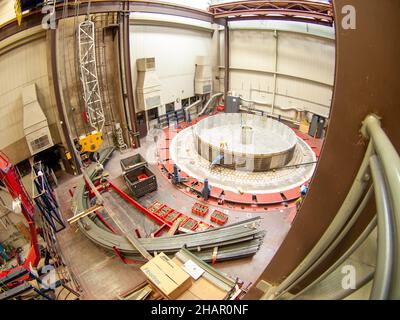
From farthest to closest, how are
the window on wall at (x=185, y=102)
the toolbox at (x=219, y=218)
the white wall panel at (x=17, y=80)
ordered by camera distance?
the window on wall at (x=185, y=102) < the white wall panel at (x=17, y=80) < the toolbox at (x=219, y=218)

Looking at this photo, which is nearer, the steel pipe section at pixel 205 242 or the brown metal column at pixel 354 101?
the brown metal column at pixel 354 101

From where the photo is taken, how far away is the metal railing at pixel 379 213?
94cm

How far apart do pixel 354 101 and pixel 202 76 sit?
16165mm

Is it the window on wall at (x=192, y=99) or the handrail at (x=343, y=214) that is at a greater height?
the window on wall at (x=192, y=99)

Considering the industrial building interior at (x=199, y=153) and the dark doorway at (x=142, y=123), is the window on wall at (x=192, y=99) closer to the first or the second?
the industrial building interior at (x=199, y=153)

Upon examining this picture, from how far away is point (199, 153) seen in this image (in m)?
12.3

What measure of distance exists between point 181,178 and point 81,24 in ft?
25.8

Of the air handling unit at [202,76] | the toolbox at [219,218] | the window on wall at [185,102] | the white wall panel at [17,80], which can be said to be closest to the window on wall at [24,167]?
the white wall panel at [17,80]

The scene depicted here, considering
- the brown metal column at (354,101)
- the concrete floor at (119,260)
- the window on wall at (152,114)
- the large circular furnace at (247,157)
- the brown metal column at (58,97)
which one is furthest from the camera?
the window on wall at (152,114)

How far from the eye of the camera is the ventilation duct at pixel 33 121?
905cm

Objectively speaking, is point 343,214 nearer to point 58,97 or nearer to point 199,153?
point 199,153

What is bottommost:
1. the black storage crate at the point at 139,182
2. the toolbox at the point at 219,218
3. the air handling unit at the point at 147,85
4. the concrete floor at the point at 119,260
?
the concrete floor at the point at 119,260

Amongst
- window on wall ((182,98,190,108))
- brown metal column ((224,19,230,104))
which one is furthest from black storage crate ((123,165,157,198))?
brown metal column ((224,19,230,104))

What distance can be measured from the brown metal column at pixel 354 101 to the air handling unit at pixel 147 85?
12678mm
